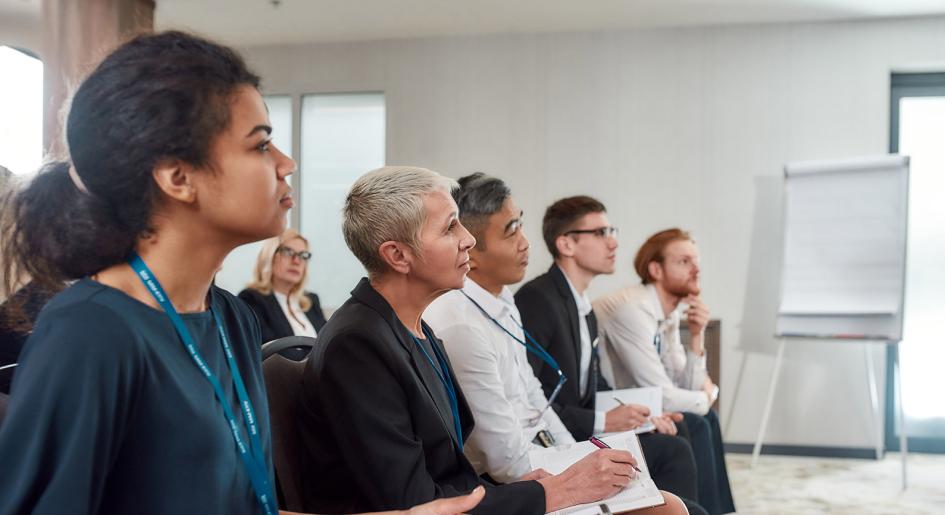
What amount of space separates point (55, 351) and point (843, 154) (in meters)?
5.52

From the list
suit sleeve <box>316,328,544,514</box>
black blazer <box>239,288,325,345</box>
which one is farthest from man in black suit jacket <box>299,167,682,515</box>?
black blazer <box>239,288,325,345</box>

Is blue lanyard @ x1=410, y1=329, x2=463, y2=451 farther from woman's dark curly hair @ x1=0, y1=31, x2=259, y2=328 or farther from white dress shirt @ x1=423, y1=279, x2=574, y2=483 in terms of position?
woman's dark curly hair @ x1=0, y1=31, x2=259, y2=328

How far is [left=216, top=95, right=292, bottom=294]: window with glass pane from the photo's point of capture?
625 centimetres

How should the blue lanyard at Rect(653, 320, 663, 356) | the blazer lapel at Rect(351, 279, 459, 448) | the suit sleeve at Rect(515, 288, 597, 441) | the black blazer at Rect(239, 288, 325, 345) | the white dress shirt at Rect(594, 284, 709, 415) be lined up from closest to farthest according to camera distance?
1. the blazer lapel at Rect(351, 279, 459, 448)
2. the suit sleeve at Rect(515, 288, 597, 441)
3. the white dress shirt at Rect(594, 284, 709, 415)
4. the blue lanyard at Rect(653, 320, 663, 356)
5. the black blazer at Rect(239, 288, 325, 345)

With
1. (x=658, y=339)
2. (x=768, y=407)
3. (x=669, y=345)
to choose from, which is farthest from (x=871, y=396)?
(x=658, y=339)

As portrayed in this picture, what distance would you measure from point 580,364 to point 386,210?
1.42 m

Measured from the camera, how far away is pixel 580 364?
9.46 ft

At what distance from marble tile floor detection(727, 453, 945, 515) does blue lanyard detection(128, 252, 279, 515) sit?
3.45 metres

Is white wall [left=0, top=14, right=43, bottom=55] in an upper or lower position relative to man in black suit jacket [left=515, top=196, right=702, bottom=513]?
upper

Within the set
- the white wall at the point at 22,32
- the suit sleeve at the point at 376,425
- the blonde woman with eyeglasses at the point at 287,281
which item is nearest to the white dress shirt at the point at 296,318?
the blonde woman with eyeglasses at the point at 287,281

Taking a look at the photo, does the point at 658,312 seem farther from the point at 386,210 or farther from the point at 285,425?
the point at 285,425

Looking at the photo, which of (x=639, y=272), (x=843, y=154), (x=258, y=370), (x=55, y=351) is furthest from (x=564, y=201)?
(x=843, y=154)

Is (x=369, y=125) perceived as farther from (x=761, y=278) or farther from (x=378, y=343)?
(x=378, y=343)

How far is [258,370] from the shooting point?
3.86 ft
